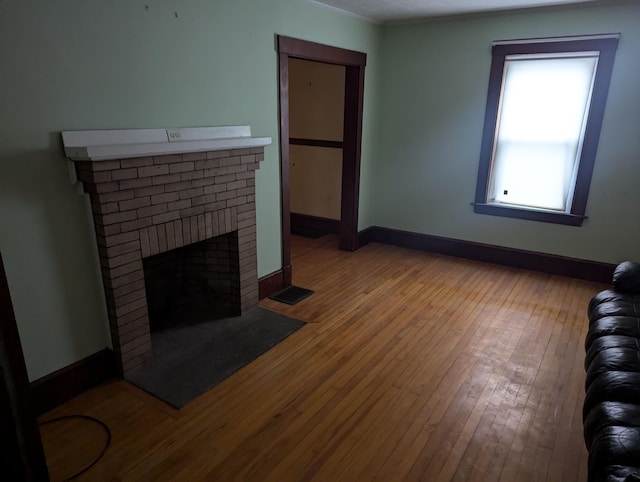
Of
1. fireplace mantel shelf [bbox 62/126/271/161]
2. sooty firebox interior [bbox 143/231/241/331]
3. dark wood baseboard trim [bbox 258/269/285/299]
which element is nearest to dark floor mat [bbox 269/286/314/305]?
dark wood baseboard trim [bbox 258/269/285/299]

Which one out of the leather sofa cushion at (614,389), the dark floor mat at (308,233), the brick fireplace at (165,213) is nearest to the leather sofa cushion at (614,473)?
the leather sofa cushion at (614,389)

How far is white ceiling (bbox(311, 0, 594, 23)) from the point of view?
3.55 meters

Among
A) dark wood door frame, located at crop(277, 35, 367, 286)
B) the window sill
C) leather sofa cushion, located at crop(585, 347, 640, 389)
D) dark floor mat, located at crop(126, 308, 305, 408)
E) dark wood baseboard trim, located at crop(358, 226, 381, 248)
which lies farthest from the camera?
dark wood baseboard trim, located at crop(358, 226, 381, 248)

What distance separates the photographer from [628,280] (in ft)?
8.82

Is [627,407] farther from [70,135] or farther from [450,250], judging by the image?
[450,250]

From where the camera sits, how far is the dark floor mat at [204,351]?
247 centimetres

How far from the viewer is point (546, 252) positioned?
4.24 m

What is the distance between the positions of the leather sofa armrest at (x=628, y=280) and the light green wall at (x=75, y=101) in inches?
109

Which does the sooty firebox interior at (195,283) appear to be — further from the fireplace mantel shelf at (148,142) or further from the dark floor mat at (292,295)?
the fireplace mantel shelf at (148,142)

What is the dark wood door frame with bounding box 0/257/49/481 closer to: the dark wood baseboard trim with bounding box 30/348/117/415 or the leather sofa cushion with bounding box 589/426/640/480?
the dark wood baseboard trim with bounding box 30/348/117/415

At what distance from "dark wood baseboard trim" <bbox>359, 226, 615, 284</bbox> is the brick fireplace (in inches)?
83.8

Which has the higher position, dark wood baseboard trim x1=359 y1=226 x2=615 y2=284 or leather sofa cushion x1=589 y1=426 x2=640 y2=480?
leather sofa cushion x1=589 y1=426 x2=640 y2=480

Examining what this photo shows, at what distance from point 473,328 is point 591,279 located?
169cm

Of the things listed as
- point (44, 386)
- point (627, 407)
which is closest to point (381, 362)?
point (627, 407)
